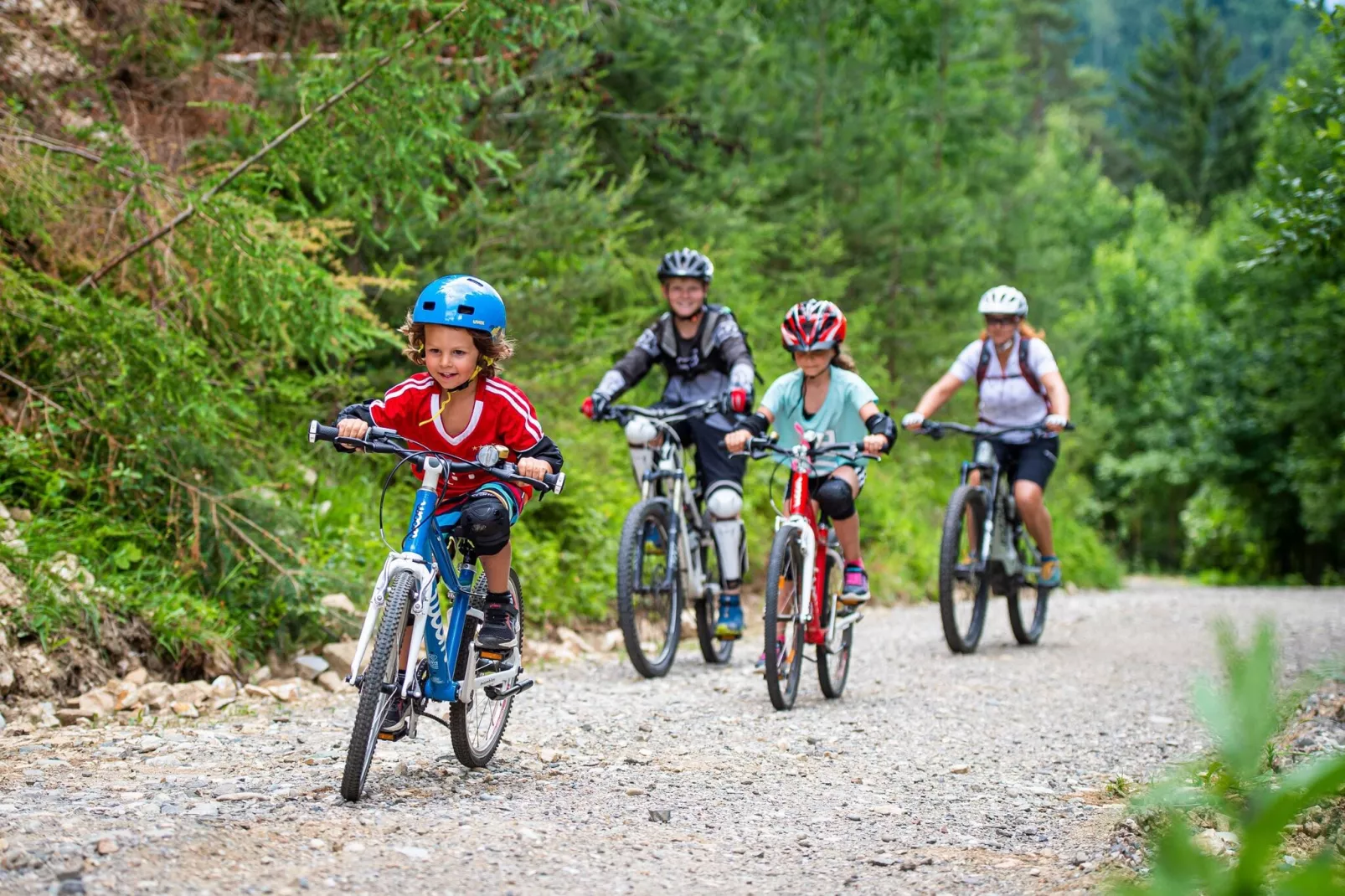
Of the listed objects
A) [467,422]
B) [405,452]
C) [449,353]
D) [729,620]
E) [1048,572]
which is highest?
[449,353]

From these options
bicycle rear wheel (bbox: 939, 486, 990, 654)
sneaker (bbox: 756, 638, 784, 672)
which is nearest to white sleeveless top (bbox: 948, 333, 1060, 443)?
bicycle rear wheel (bbox: 939, 486, 990, 654)

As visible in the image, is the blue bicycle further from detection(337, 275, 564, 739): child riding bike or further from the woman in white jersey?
the woman in white jersey

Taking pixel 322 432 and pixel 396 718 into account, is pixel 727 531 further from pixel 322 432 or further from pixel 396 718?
pixel 322 432

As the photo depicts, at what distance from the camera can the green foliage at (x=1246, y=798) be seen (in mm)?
1118

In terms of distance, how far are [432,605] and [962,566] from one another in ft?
18.0

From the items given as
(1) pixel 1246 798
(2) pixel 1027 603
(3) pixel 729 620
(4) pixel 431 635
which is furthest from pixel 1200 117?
(1) pixel 1246 798

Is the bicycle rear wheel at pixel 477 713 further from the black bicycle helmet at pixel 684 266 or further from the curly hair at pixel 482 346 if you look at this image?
the black bicycle helmet at pixel 684 266

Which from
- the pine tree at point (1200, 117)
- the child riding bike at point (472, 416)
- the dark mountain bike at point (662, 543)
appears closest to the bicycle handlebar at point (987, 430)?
the dark mountain bike at point (662, 543)

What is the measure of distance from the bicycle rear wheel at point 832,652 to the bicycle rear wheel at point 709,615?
103 centimetres

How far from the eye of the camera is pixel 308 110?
7.83 meters

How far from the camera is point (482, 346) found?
4.82 metres

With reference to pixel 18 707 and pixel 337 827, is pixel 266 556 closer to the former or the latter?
pixel 18 707

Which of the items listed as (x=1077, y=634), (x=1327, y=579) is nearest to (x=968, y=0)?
(x=1077, y=634)

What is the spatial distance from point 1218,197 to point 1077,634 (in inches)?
1729
